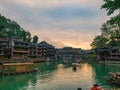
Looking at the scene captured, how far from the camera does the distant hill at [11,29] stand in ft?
448

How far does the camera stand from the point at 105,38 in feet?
473

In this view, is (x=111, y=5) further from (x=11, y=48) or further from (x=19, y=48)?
(x=19, y=48)

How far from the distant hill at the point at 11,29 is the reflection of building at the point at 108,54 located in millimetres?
44741

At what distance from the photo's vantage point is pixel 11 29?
14562 cm

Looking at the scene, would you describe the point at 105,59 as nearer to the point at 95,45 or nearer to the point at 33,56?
the point at 95,45

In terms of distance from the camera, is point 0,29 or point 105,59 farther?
point 105,59

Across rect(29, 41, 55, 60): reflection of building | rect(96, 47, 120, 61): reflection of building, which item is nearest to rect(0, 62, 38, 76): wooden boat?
rect(29, 41, 55, 60): reflection of building

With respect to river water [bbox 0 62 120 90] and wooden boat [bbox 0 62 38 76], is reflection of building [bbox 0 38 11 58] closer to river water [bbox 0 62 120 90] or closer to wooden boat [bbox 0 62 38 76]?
wooden boat [bbox 0 62 38 76]

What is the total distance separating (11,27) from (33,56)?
21239mm

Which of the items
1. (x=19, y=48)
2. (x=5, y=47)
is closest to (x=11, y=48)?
(x=5, y=47)

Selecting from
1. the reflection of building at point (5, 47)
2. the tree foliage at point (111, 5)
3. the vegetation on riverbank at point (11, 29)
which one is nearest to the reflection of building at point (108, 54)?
the vegetation on riverbank at point (11, 29)

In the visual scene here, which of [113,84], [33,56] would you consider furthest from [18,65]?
[33,56]

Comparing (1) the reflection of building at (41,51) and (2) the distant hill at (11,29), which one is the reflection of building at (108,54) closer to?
(1) the reflection of building at (41,51)

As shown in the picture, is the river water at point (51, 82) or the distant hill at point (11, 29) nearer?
the river water at point (51, 82)
